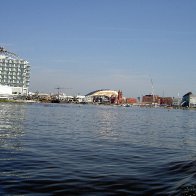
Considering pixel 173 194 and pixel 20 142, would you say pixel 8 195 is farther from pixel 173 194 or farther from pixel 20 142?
pixel 20 142

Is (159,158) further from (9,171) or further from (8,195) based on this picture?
(8,195)

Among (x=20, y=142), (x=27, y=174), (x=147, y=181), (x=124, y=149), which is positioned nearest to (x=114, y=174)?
(x=147, y=181)

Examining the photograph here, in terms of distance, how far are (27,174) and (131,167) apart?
5.30m

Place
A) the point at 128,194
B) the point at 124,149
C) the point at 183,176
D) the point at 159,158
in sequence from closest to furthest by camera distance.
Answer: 1. the point at 128,194
2. the point at 183,176
3. the point at 159,158
4. the point at 124,149

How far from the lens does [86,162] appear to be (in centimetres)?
1731

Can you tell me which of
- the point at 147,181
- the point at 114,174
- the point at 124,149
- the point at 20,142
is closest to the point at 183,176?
the point at 147,181

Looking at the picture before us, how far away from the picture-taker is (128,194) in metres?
11.4

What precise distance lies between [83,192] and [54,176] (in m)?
2.40

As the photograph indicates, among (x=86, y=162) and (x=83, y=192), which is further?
(x=86, y=162)

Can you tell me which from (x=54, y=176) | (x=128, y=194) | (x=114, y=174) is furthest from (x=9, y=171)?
(x=128, y=194)

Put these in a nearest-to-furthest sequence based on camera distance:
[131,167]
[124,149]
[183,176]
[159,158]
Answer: [183,176], [131,167], [159,158], [124,149]

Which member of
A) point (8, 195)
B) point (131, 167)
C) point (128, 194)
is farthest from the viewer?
point (131, 167)

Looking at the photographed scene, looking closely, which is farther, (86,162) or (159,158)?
(159,158)

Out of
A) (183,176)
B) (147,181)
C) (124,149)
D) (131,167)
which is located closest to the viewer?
(147,181)
